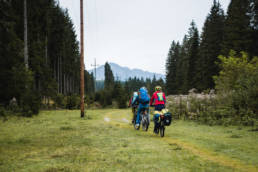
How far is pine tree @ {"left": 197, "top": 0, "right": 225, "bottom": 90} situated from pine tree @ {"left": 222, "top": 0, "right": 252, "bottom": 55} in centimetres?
354

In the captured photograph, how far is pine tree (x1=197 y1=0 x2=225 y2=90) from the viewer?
4578 cm

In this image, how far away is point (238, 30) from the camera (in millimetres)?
39875

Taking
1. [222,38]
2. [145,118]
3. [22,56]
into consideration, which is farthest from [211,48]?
[145,118]

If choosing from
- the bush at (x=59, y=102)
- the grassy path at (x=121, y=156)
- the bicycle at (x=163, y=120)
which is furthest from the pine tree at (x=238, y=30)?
the grassy path at (x=121, y=156)

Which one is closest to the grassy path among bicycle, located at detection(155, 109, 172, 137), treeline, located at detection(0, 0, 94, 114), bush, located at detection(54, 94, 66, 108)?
bicycle, located at detection(155, 109, 172, 137)

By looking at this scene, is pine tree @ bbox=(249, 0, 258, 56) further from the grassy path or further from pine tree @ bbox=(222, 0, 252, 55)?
the grassy path

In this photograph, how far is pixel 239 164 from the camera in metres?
5.33

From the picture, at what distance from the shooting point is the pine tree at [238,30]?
39.4m

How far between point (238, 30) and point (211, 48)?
7399 mm

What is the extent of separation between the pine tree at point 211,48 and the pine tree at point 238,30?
3.54 metres

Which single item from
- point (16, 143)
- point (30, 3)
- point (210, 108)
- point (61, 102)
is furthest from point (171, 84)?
point (16, 143)

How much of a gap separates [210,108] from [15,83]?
17455mm

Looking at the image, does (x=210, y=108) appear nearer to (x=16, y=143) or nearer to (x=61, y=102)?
(x=16, y=143)

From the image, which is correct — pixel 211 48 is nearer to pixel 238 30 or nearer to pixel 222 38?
pixel 222 38
